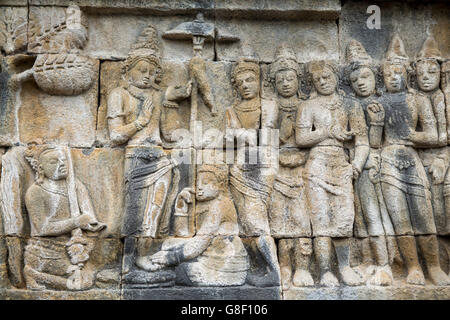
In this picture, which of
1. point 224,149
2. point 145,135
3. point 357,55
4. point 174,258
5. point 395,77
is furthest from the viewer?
point 357,55

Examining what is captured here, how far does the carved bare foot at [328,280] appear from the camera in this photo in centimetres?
668

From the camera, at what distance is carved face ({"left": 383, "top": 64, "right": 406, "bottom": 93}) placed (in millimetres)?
7219

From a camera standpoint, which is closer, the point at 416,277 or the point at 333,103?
the point at 416,277

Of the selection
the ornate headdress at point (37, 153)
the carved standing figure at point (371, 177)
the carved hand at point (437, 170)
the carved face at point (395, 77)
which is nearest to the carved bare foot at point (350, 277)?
the carved standing figure at point (371, 177)

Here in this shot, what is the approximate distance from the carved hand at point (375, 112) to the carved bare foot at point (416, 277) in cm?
179

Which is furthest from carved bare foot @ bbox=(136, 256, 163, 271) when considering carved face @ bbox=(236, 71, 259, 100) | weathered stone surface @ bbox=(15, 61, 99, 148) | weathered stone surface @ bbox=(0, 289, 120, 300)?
carved face @ bbox=(236, 71, 259, 100)

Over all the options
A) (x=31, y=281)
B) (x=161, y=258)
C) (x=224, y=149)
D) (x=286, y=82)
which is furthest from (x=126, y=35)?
(x=31, y=281)

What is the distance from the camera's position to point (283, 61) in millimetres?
7227

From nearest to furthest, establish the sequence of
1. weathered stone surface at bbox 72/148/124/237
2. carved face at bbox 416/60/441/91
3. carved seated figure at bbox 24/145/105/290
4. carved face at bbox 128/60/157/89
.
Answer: carved seated figure at bbox 24/145/105/290
weathered stone surface at bbox 72/148/124/237
carved face at bbox 128/60/157/89
carved face at bbox 416/60/441/91

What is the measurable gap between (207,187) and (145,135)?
95 centimetres

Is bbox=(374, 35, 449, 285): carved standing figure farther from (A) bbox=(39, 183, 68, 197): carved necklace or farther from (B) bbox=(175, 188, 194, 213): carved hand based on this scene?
(A) bbox=(39, 183, 68, 197): carved necklace

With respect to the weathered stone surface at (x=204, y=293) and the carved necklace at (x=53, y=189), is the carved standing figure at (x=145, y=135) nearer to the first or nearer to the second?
the weathered stone surface at (x=204, y=293)

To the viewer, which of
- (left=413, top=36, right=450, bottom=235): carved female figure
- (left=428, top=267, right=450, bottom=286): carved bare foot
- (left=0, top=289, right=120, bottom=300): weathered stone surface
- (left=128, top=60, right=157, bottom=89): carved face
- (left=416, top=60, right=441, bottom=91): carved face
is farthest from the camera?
(left=416, top=60, right=441, bottom=91): carved face

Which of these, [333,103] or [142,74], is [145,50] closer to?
[142,74]
